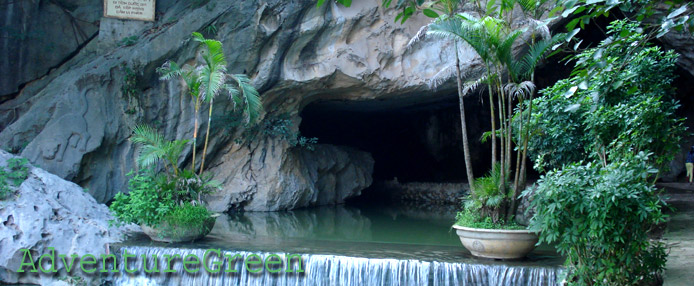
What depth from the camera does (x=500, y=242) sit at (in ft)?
24.3

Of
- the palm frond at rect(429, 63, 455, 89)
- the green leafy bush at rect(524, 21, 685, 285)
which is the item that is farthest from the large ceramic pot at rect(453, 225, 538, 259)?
the palm frond at rect(429, 63, 455, 89)

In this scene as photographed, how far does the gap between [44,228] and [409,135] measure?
57.3 feet

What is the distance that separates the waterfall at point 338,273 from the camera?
6891 mm

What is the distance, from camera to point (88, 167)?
13.0 meters

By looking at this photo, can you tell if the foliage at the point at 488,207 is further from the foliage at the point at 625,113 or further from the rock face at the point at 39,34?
the rock face at the point at 39,34

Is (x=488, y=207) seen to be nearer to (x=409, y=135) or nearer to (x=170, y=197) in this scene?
(x=170, y=197)

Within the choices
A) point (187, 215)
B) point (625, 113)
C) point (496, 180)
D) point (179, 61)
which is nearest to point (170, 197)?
point (187, 215)

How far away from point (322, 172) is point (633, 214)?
1352 cm

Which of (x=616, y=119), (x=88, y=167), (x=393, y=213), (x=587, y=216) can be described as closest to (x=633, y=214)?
(x=587, y=216)

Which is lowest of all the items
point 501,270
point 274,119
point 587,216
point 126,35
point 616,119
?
point 501,270

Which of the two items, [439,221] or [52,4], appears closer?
[439,221]

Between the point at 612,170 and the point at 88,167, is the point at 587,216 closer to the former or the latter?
the point at 612,170

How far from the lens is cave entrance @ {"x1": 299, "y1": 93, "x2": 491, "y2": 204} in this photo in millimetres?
20517

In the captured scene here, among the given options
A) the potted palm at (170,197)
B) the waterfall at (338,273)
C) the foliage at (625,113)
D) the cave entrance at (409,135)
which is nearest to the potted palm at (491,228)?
the waterfall at (338,273)
